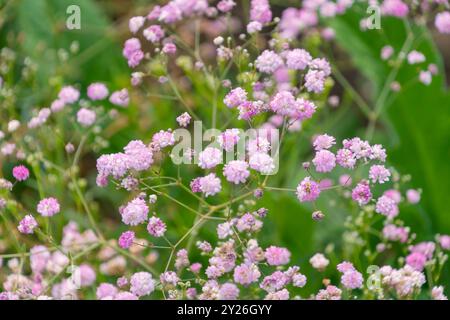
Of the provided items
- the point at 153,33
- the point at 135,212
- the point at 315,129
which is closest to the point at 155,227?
the point at 135,212

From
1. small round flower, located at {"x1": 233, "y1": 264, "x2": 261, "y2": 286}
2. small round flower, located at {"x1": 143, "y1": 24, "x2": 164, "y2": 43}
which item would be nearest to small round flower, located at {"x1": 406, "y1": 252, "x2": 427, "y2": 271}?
small round flower, located at {"x1": 233, "y1": 264, "x2": 261, "y2": 286}

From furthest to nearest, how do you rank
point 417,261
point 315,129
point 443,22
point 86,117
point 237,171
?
point 315,129 → point 443,22 → point 86,117 → point 417,261 → point 237,171

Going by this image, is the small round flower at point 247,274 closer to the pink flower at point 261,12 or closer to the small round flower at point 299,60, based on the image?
the small round flower at point 299,60

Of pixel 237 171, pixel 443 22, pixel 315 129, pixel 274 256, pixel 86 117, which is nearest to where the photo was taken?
pixel 237 171

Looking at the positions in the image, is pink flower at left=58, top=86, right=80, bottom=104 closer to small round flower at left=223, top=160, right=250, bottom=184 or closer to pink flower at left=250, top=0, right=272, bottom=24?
pink flower at left=250, top=0, right=272, bottom=24

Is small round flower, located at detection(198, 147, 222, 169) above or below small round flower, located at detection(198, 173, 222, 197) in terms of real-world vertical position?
above

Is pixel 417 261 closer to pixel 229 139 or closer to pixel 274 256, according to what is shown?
pixel 274 256
